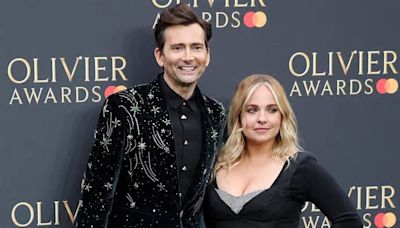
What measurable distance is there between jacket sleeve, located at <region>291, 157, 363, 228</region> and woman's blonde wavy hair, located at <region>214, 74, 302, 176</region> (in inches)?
3.8

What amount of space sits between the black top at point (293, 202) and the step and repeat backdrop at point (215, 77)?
1.89 feet

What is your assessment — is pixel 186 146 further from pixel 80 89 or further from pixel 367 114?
pixel 367 114

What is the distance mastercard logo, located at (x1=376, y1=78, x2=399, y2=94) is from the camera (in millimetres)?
3555

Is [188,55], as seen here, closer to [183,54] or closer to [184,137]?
[183,54]

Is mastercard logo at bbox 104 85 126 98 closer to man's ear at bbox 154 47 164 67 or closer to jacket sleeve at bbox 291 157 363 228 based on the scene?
man's ear at bbox 154 47 164 67

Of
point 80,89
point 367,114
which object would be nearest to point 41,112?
point 80,89

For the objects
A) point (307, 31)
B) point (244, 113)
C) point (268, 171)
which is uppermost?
point (307, 31)

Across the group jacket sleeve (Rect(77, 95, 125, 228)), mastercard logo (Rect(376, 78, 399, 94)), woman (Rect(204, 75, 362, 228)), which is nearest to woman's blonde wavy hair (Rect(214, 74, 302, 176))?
woman (Rect(204, 75, 362, 228))

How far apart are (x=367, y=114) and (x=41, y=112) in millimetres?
1230

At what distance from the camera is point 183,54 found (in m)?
2.93

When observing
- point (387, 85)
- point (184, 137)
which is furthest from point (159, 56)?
point (387, 85)

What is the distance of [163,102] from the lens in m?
2.98

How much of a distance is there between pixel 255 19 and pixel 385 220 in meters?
0.95

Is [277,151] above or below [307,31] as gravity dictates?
below
